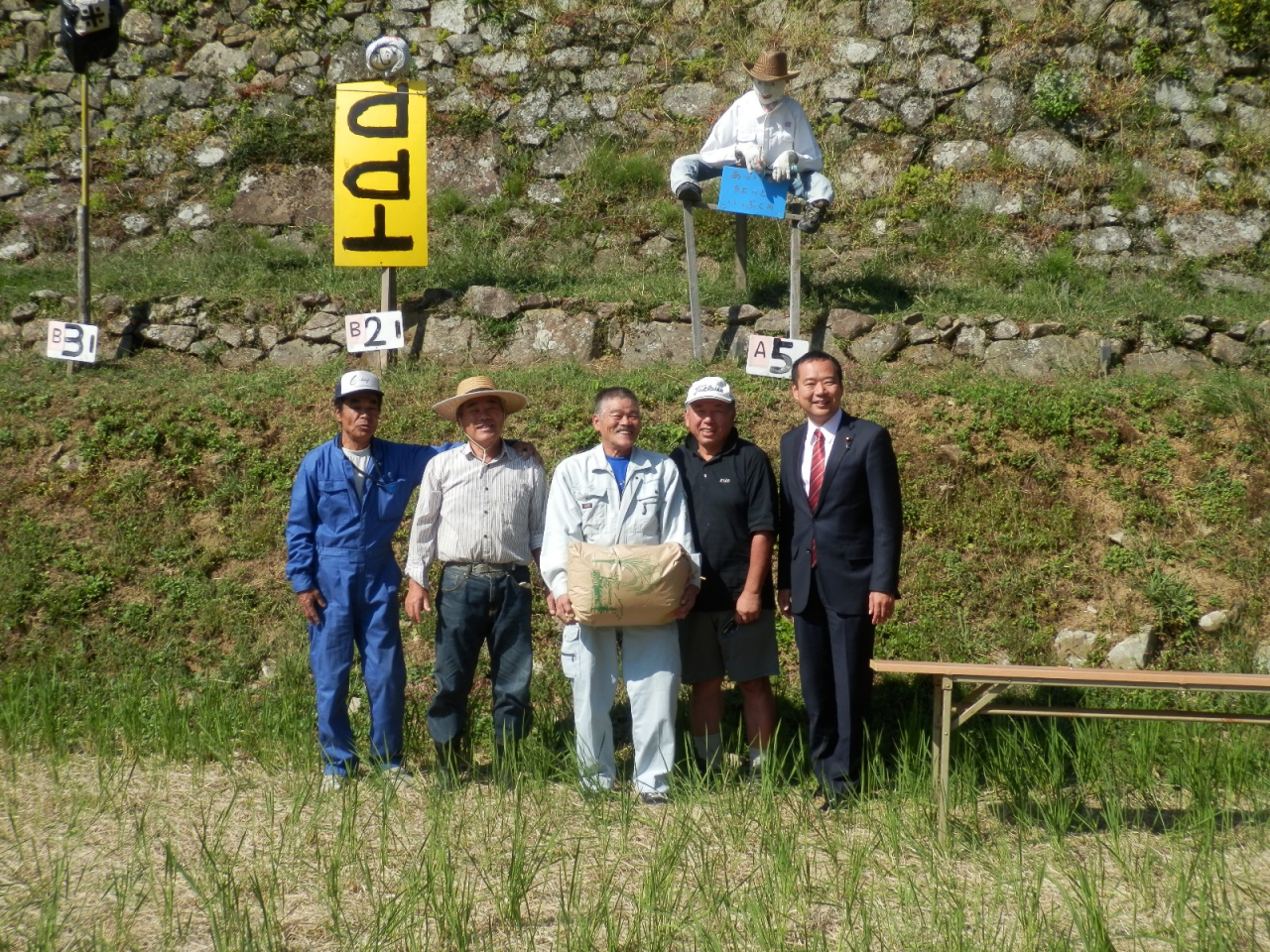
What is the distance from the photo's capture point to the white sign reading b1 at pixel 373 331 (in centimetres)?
737

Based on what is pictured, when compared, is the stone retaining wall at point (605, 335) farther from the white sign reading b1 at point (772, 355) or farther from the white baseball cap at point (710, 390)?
the white baseball cap at point (710, 390)

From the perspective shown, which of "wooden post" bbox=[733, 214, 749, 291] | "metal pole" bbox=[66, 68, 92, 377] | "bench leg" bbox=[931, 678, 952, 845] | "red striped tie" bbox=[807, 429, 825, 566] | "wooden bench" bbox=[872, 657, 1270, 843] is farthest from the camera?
"wooden post" bbox=[733, 214, 749, 291]

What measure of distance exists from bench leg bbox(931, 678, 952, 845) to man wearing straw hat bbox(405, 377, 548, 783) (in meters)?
1.60

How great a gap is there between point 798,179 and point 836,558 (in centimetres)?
424

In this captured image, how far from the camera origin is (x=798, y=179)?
7.99 metres

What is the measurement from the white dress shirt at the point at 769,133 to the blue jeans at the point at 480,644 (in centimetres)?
434

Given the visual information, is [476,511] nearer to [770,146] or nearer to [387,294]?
[387,294]

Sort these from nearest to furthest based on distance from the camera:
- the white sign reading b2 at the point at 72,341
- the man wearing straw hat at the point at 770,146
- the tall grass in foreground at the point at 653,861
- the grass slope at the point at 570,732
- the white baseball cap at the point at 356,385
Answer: the tall grass in foreground at the point at 653,861 < the grass slope at the point at 570,732 < the white baseball cap at the point at 356,385 < the man wearing straw hat at the point at 770,146 < the white sign reading b2 at the point at 72,341

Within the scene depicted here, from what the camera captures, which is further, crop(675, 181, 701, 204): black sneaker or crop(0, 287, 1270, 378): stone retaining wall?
crop(675, 181, 701, 204): black sneaker

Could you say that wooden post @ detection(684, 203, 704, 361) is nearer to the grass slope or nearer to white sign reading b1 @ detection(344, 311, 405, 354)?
the grass slope

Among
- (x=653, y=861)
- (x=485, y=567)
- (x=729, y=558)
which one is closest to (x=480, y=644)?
(x=485, y=567)

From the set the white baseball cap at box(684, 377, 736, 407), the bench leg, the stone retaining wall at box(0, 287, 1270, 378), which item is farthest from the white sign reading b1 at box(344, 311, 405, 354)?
the bench leg

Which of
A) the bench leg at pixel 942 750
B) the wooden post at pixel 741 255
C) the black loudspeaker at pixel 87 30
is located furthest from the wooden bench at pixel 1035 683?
the black loudspeaker at pixel 87 30

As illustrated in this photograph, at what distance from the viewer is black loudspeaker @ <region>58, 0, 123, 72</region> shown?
923 cm
